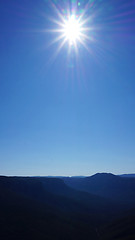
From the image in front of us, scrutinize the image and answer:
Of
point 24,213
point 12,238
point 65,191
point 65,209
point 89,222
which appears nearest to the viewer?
point 12,238

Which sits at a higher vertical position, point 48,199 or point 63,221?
point 48,199

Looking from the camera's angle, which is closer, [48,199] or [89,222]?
[89,222]

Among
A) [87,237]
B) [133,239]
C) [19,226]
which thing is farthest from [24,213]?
[133,239]

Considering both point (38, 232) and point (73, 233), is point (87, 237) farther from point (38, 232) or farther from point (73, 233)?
point (38, 232)

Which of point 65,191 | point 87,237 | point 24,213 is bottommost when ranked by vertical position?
point 87,237

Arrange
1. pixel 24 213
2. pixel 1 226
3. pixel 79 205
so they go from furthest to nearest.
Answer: pixel 79 205 → pixel 24 213 → pixel 1 226

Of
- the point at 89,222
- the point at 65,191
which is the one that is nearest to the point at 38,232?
the point at 89,222

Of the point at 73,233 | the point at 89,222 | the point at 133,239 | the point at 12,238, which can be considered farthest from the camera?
the point at 89,222

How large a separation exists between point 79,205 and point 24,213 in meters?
63.1

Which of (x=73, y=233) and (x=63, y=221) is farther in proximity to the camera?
(x=63, y=221)

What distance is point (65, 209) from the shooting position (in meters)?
137

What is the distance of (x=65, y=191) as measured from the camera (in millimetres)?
199250

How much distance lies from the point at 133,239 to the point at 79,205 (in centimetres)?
9857

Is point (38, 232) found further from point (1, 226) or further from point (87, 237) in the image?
point (87, 237)
